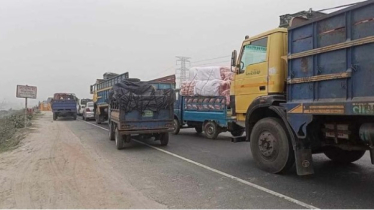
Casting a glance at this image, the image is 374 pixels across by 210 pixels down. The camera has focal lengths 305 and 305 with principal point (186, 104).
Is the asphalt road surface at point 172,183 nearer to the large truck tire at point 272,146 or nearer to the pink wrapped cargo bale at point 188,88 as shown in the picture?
the large truck tire at point 272,146

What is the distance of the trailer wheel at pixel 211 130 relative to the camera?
1233 cm

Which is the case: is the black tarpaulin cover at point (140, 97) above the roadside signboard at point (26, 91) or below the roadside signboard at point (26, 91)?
below

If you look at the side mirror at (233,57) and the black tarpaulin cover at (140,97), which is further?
the black tarpaulin cover at (140,97)

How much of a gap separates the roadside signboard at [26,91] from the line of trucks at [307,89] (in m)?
15.7

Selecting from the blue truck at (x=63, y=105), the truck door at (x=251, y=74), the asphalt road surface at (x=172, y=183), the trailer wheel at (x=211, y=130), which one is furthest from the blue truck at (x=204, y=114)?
the blue truck at (x=63, y=105)

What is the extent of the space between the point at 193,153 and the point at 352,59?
5544 mm

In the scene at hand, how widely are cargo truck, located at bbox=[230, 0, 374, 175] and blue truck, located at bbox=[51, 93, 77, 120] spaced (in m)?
24.7

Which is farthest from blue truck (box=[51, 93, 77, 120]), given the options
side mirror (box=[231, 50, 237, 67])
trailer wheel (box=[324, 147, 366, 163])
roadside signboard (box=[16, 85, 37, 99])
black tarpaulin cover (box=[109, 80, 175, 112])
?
trailer wheel (box=[324, 147, 366, 163])

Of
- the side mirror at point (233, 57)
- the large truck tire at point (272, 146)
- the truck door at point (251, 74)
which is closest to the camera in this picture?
the large truck tire at point (272, 146)

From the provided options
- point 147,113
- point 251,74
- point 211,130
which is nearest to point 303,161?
point 251,74

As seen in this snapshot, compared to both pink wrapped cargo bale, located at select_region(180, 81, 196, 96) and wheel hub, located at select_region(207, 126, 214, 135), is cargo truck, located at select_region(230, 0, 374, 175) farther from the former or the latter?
pink wrapped cargo bale, located at select_region(180, 81, 196, 96)

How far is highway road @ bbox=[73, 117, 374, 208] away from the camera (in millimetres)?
4648

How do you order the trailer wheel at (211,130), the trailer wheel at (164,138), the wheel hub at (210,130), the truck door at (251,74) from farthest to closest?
the wheel hub at (210,130) < the trailer wheel at (211,130) < the trailer wheel at (164,138) < the truck door at (251,74)

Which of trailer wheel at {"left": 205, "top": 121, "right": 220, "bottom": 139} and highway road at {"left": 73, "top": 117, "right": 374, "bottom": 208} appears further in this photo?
trailer wheel at {"left": 205, "top": 121, "right": 220, "bottom": 139}
